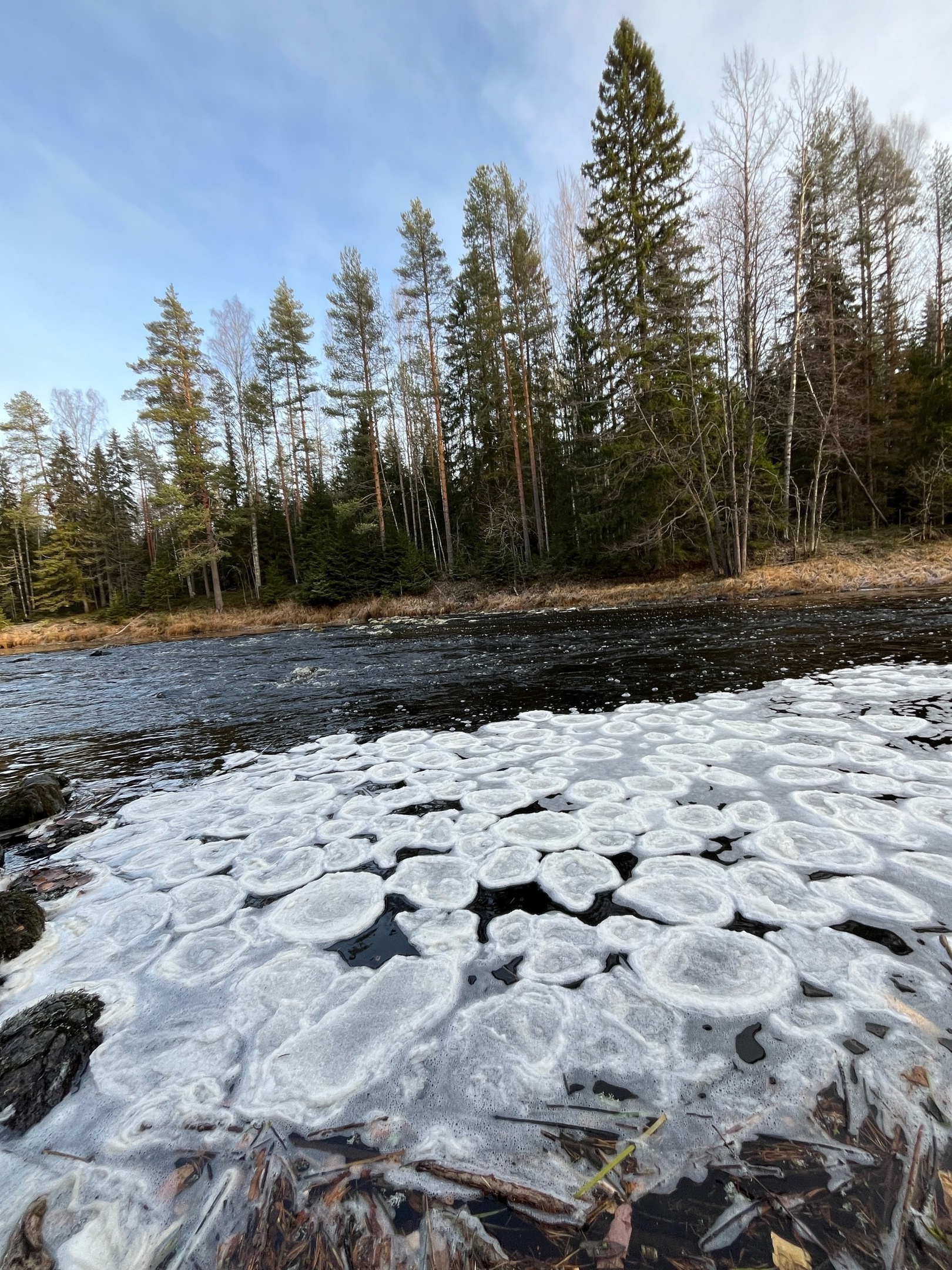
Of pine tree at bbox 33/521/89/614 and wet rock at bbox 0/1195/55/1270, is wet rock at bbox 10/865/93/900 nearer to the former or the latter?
wet rock at bbox 0/1195/55/1270

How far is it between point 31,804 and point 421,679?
4035 mm

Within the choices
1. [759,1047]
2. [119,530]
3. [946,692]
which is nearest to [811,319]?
[946,692]

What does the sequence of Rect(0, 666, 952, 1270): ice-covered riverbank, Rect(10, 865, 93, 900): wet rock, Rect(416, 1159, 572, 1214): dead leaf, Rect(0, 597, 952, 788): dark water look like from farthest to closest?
1. Rect(0, 597, 952, 788): dark water
2. Rect(10, 865, 93, 900): wet rock
3. Rect(0, 666, 952, 1270): ice-covered riverbank
4. Rect(416, 1159, 572, 1214): dead leaf

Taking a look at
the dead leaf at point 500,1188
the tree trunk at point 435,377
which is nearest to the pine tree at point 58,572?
the tree trunk at point 435,377

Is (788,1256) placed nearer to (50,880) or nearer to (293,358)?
(50,880)

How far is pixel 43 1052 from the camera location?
1.27 m

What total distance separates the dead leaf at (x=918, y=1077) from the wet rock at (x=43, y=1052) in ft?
6.32

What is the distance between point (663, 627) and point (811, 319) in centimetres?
899

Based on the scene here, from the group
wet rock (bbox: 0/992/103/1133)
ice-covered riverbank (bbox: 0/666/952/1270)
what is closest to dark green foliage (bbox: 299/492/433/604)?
ice-covered riverbank (bbox: 0/666/952/1270)

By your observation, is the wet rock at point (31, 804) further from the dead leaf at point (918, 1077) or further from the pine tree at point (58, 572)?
the pine tree at point (58, 572)

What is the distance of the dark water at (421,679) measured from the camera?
449 cm

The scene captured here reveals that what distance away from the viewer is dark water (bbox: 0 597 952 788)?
449 cm

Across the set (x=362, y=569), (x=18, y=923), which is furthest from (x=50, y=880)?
(x=362, y=569)

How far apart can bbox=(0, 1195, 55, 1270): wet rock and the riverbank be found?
42.5 ft
